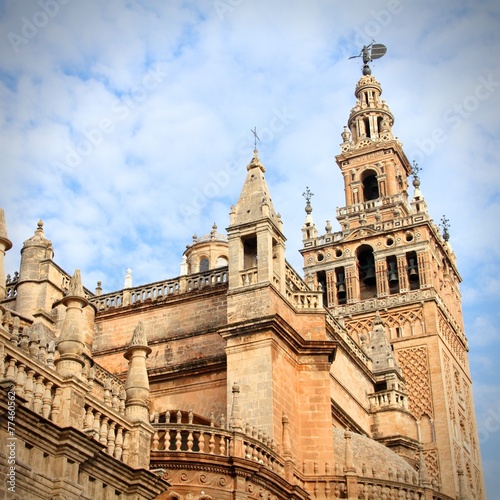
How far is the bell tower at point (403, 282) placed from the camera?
42125 millimetres

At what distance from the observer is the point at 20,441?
40.2 feet

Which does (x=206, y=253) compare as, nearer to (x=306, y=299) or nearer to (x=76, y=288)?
(x=306, y=299)

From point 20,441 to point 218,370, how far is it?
1317cm

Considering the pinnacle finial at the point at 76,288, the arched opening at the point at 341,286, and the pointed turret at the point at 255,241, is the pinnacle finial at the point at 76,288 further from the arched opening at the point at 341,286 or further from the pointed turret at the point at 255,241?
the arched opening at the point at 341,286

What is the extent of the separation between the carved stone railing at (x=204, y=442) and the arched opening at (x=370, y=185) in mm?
32991

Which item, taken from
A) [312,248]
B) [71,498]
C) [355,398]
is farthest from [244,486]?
[312,248]

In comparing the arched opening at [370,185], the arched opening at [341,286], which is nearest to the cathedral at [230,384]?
the arched opening at [341,286]

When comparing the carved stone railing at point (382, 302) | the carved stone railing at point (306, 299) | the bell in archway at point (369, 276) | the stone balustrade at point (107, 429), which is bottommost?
the stone balustrade at point (107, 429)

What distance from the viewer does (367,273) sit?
4838 cm

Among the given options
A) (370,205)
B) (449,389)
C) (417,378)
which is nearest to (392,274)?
(370,205)

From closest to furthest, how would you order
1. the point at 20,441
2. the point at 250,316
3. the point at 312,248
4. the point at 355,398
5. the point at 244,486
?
the point at 20,441 < the point at 244,486 < the point at 250,316 < the point at 355,398 < the point at 312,248

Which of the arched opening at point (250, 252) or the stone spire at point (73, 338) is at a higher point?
the arched opening at point (250, 252)

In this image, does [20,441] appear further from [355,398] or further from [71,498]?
[355,398]

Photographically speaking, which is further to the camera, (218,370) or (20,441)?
(218,370)
